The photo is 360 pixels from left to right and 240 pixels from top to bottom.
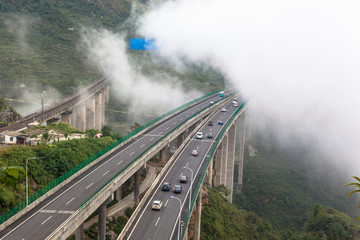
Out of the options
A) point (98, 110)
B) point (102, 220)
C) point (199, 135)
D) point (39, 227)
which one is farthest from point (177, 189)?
point (98, 110)

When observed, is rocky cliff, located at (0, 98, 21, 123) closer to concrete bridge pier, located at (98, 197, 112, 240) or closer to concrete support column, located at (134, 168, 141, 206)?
concrete support column, located at (134, 168, 141, 206)

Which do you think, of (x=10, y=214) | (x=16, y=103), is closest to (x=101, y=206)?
(x=10, y=214)

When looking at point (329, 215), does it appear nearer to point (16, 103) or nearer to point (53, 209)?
point (53, 209)

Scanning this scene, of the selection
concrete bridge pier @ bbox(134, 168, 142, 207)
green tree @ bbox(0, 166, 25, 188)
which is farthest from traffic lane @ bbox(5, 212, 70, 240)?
green tree @ bbox(0, 166, 25, 188)

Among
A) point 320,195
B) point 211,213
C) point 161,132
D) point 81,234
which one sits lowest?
point 320,195

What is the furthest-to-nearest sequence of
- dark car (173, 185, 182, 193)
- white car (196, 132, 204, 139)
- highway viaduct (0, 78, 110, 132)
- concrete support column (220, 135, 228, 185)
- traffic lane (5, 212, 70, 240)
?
1. concrete support column (220, 135, 228, 185)
2. white car (196, 132, 204, 139)
3. highway viaduct (0, 78, 110, 132)
4. dark car (173, 185, 182, 193)
5. traffic lane (5, 212, 70, 240)

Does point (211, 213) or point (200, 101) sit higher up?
point (200, 101)
